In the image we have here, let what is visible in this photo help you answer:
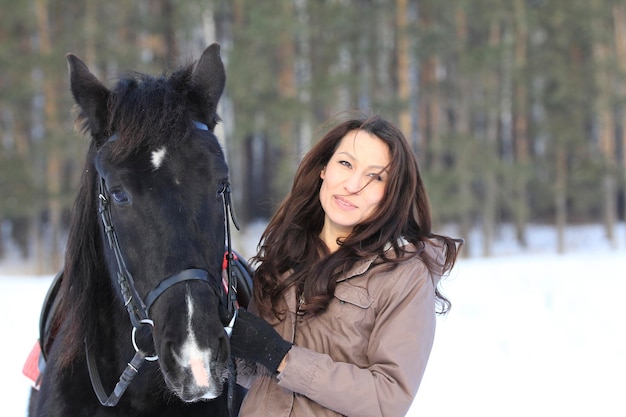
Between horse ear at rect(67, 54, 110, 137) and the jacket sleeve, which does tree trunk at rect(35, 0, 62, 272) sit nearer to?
horse ear at rect(67, 54, 110, 137)

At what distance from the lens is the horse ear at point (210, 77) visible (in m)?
2.13

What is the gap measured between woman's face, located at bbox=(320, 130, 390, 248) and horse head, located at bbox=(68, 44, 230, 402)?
41cm

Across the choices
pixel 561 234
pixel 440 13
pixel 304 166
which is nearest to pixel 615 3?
pixel 440 13

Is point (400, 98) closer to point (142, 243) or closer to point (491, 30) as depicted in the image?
point (491, 30)

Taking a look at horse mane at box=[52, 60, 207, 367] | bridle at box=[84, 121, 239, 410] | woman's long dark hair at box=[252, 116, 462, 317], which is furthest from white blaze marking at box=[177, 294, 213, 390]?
horse mane at box=[52, 60, 207, 367]

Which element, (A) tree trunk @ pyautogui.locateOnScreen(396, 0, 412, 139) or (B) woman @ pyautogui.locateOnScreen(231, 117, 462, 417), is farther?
(A) tree trunk @ pyautogui.locateOnScreen(396, 0, 412, 139)

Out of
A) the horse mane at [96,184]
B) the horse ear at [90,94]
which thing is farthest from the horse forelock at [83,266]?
the horse ear at [90,94]

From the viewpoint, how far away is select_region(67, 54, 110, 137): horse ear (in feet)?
6.70

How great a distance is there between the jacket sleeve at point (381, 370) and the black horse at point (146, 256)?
0.84ft

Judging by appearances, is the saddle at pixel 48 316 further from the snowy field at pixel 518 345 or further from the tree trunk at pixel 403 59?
the tree trunk at pixel 403 59

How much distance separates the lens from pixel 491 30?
19.4 meters

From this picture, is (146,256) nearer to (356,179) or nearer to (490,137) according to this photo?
(356,179)

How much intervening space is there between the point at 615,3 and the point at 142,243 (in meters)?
22.1

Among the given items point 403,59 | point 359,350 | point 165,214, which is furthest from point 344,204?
point 403,59
